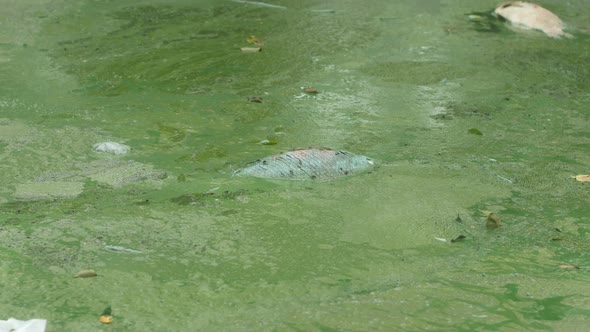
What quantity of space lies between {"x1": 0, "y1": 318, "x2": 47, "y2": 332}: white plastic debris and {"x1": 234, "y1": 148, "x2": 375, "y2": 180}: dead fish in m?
1.26

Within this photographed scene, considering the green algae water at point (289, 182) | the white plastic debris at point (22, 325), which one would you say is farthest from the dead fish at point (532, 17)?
the white plastic debris at point (22, 325)

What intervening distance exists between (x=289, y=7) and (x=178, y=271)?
3751 millimetres

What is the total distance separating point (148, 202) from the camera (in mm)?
3096

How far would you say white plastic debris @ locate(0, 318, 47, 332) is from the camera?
86.0 inches

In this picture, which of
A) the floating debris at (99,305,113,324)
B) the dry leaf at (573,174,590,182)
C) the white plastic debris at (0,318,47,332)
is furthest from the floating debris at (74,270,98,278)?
the dry leaf at (573,174,590,182)

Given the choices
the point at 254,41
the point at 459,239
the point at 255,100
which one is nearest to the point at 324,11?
the point at 254,41

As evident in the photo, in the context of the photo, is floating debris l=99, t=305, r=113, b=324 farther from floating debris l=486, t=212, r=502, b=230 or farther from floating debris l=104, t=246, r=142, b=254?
floating debris l=486, t=212, r=502, b=230

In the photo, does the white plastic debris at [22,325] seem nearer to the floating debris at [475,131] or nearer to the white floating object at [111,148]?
the white floating object at [111,148]

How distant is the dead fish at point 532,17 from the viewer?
566 centimetres


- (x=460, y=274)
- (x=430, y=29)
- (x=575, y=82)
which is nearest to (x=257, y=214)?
(x=460, y=274)

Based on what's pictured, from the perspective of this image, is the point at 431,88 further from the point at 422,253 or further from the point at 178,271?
the point at 178,271

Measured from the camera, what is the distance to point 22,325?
222 centimetres

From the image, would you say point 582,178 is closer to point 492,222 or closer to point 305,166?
point 492,222

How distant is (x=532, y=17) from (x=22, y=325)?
14.1 ft
